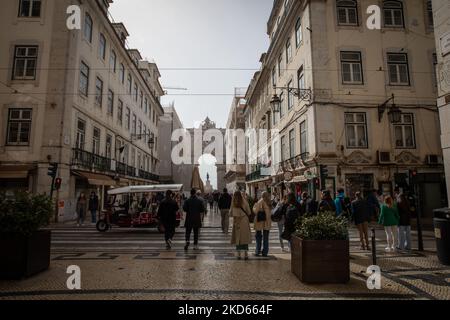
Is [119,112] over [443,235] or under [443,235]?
over

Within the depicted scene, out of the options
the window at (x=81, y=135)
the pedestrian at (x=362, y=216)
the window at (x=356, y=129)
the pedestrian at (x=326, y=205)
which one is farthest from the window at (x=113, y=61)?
the pedestrian at (x=362, y=216)

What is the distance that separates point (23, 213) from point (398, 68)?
70.6 feet

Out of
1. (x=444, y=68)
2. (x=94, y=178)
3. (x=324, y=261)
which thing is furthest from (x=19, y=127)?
(x=444, y=68)

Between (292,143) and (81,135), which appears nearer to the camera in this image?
(81,135)

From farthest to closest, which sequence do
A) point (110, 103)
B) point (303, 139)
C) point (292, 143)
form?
point (110, 103)
point (292, 143)
point (303, 139)

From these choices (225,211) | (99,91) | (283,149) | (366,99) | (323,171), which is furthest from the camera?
(283,149)

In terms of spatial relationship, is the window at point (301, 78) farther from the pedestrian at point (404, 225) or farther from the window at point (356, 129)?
the pedestrian at point (404, 225)

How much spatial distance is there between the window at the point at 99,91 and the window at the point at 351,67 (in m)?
18.2

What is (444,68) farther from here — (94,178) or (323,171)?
(94,178)

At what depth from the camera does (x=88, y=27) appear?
22.1 meters

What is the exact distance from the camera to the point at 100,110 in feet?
80.3

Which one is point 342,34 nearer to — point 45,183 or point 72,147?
point 72,147
